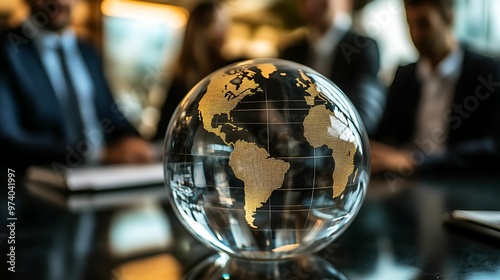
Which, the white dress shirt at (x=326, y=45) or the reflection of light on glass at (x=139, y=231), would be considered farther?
the white dress shirt at (x=326, y=45)

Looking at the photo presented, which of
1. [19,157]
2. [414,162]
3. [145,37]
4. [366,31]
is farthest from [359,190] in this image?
[145,37]

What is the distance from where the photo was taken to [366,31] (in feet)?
8.49

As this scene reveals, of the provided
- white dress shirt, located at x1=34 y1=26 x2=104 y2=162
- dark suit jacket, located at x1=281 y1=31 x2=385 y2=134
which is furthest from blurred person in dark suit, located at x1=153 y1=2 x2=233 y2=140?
dark suit jacket, located at x1=281 y1=31 x2=385 y2=134

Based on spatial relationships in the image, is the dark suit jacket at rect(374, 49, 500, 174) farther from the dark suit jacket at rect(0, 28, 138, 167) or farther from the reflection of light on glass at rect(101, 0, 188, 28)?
the reflection of light on glass at rect(101, 0, 188, 28)

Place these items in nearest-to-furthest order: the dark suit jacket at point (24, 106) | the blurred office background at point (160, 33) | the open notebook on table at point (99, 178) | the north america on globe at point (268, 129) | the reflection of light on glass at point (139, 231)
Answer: the north america on globe at point (268, 129) → the reflection of light on glass at point (139, 231) → the open notebook on table at point (99, 178) → the dark suit jacket at point (24, 106) → the blurred office background at point (160, 33)

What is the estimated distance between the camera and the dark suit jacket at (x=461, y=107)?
5.55 ft

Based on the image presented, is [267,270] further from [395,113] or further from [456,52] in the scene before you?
[456,52]

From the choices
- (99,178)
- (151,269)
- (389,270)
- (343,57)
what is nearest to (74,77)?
(99,178)

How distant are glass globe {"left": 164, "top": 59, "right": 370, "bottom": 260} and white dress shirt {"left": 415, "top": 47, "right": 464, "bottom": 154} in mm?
1404

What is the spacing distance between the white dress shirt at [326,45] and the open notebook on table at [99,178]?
1.08 m

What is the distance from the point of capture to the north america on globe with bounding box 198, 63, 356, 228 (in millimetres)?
403

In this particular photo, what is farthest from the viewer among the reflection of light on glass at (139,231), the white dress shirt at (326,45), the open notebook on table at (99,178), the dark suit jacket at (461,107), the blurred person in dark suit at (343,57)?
the white dress shirt at (326,45)

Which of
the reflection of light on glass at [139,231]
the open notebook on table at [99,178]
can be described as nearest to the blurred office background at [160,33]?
the open notebook on table at [99,178]

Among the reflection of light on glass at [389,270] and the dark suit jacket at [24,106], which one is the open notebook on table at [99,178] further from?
the reflection of light on glass at [389,270]
